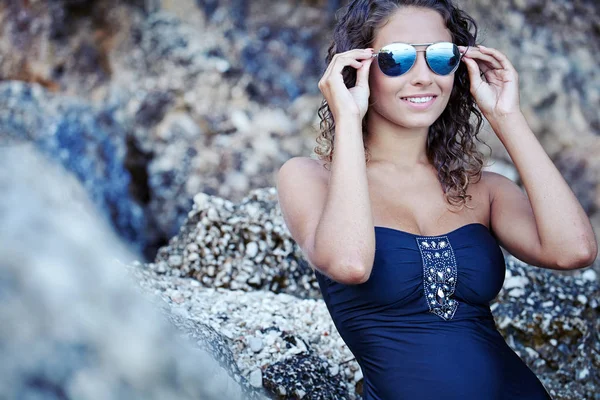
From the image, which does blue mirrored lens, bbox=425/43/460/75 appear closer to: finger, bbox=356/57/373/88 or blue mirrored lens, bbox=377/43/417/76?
blue mirrored lens, bbox=377/43/417/76

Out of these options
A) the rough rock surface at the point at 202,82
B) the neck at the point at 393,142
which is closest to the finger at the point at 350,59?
the neck at the point at 393,142

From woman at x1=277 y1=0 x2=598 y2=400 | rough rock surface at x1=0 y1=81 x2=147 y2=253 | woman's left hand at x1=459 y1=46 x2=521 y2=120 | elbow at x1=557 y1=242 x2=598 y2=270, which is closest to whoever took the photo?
woman at x1=277 y1=0 x2=598 y2=400

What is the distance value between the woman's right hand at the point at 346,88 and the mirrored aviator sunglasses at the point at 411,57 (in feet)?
0.18

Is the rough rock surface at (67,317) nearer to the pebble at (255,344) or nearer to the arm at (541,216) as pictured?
the pebble at (255,344)

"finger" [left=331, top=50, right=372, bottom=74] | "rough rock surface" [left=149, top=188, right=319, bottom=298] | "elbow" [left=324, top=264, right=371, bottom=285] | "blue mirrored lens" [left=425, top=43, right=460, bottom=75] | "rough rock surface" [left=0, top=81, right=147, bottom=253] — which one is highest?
"blue mirrored lens" [left=425, top=43, right=460, bottom=75]

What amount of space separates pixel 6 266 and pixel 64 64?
15.7 ft

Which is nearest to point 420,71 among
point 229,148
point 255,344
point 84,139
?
point 255,344

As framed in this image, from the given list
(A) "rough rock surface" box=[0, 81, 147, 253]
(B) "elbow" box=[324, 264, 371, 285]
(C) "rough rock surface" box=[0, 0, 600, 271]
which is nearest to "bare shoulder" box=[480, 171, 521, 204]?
(B) "elbow" box=[324, 264, 371, 285]

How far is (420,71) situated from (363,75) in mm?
174

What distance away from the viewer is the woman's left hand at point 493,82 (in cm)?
227

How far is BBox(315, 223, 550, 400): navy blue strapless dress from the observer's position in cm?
202

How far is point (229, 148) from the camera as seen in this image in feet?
18.4

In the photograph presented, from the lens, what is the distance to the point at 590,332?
9.52 ft

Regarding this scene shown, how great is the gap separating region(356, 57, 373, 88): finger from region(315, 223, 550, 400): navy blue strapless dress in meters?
0.45
